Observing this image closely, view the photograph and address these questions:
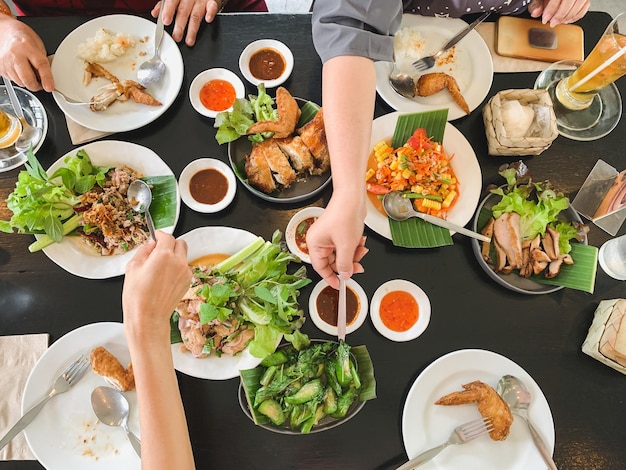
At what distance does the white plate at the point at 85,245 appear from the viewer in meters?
2.01

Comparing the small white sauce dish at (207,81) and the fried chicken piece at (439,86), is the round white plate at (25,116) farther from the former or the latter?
the fried chicken piece at (439,86)

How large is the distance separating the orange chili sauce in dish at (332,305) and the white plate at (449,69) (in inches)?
38.4

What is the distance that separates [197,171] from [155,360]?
0.96m

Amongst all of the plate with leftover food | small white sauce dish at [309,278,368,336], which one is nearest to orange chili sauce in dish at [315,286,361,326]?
small white sauce dish at [309,278,368,336]

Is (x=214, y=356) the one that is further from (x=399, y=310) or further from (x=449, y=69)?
(x=449, y=69)

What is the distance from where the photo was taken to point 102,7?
2551 mm

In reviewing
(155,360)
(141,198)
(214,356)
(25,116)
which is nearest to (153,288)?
(155,360)

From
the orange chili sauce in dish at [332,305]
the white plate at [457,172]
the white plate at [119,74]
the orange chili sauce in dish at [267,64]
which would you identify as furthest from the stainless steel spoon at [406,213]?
the white plate at [119,74]

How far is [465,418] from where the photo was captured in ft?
6.60

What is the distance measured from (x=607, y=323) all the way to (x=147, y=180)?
7.13ft

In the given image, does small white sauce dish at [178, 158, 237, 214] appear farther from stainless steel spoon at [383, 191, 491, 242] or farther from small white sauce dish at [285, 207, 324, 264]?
stainless steel spoon at [383, 191, 491, 242]

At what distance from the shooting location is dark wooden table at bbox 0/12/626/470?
1.97 m

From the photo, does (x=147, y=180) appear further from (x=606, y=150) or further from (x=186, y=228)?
(x=606, y=150)

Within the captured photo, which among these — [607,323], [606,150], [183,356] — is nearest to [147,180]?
[183,356]
